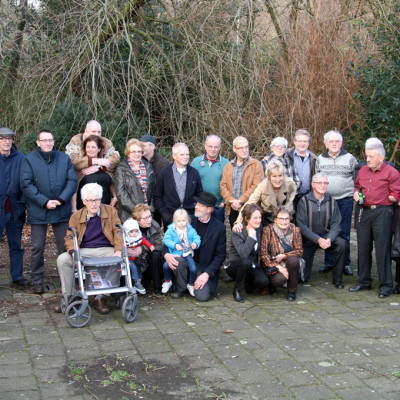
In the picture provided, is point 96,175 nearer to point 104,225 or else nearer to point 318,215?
point 104,225

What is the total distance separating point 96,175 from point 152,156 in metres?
0.88

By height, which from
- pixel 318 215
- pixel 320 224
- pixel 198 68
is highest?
pixel 198 68

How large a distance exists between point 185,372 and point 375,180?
3.36m

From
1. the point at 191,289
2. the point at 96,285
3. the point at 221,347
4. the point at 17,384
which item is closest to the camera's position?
the point at 17,384

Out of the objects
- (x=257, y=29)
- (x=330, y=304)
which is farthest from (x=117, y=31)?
Answer: (x=330, y=304)

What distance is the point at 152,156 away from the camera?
7.20 metres

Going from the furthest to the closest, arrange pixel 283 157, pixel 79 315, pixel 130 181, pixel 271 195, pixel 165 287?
pixel 283 157, pixel 271 195, pixel 130 181, pixel 165 287, pixel 79 315

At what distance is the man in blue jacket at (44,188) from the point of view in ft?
20.0

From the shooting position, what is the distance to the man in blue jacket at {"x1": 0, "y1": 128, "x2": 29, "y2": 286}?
6234mm

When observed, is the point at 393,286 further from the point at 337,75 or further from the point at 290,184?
the point at 337,75

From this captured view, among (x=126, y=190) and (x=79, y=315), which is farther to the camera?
(x=126, y=190)

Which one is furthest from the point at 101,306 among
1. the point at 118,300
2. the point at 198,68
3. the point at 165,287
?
the point at 198,68

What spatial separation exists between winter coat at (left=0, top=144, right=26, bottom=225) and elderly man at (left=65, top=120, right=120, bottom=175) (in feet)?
1.97

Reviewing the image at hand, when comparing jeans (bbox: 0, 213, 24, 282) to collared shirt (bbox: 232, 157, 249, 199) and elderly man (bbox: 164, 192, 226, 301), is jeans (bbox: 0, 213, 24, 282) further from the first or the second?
collared shirt (bbox: 232, 157, 249, 199)
